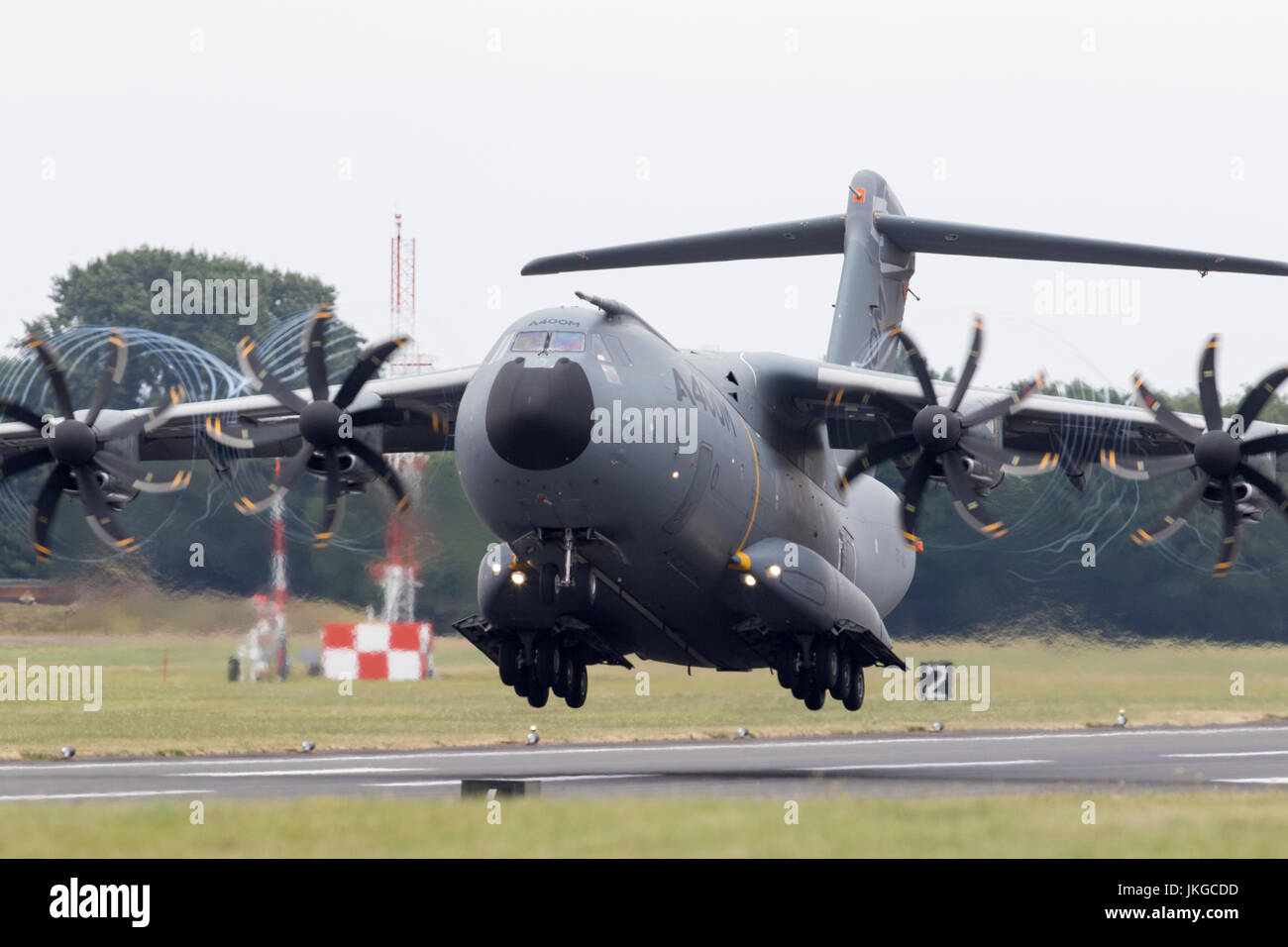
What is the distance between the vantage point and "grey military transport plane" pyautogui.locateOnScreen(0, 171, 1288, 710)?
61.7 feet

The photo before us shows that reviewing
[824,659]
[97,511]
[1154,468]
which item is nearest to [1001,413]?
[1154,468]

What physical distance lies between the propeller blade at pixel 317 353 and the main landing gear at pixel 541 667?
387 cm

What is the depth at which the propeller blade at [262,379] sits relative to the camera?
21.6 metres

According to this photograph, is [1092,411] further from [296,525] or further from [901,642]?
[296,525]

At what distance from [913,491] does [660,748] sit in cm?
761

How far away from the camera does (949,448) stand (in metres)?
20.8

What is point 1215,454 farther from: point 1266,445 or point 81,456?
point 81,456

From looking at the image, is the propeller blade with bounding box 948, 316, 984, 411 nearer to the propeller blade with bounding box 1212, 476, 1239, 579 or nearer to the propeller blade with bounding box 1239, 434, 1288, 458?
the propeller blade with bounding box 1212, 476, 1239, 579

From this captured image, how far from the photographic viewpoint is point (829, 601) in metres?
22.0

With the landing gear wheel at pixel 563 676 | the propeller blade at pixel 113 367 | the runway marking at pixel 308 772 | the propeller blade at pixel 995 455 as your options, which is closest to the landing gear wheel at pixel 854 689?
the propeller blade at pixel 995 455

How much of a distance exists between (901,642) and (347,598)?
9035mm

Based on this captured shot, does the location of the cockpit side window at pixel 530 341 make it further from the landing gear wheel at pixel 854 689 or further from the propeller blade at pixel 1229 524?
the propeller blade at pixel 1229 524

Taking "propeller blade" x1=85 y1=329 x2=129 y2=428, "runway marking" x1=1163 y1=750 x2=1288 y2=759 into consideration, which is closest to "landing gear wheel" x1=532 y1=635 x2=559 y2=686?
"propeller blade" x1=85 y1=329 x2=129 y2=428
